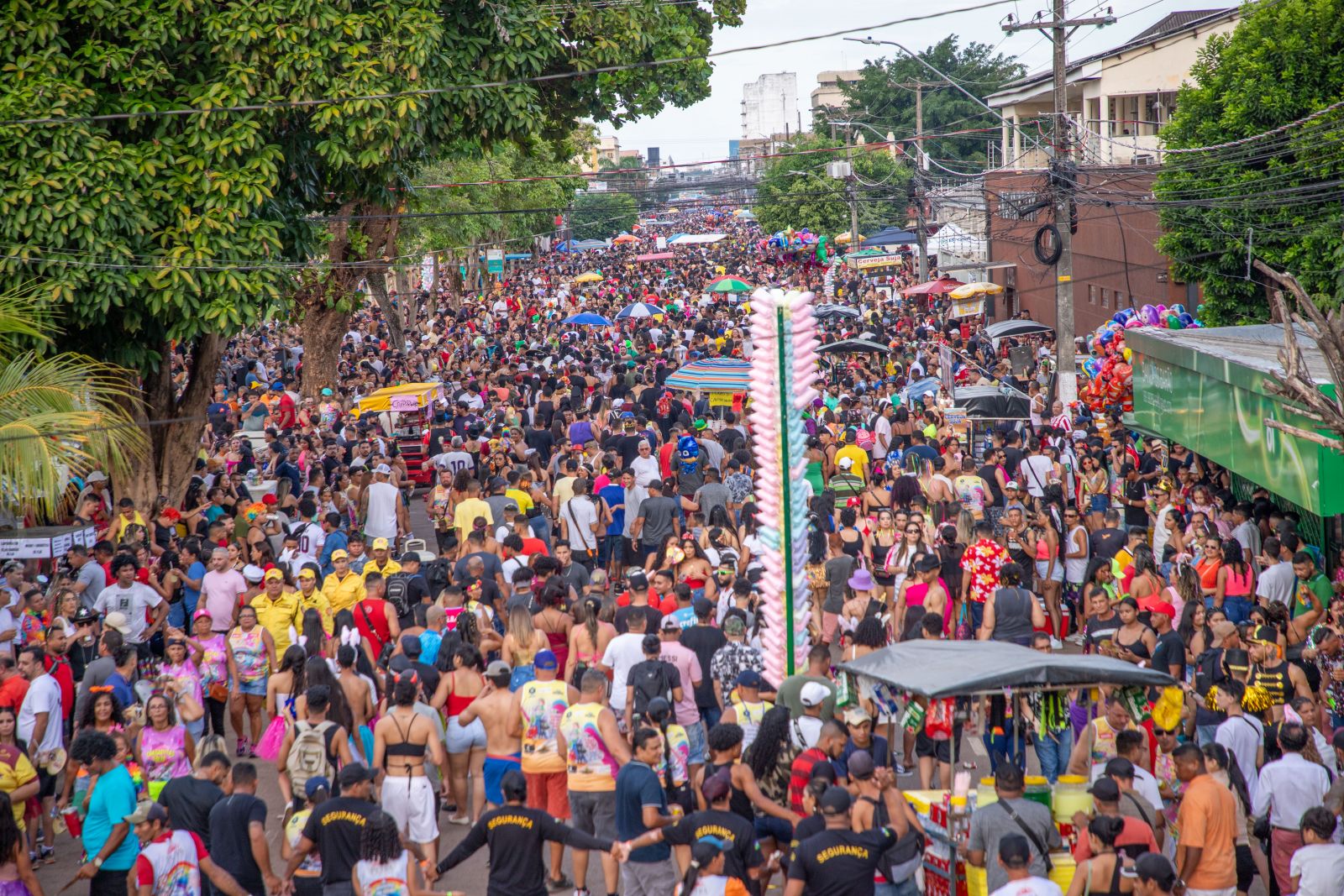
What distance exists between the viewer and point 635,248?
88.3 m

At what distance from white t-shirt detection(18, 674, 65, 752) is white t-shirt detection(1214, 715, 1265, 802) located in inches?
294

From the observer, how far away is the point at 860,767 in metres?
6.93

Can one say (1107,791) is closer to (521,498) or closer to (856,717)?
(856,717)

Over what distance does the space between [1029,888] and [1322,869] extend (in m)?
1.61

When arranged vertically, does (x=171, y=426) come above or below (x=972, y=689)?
above

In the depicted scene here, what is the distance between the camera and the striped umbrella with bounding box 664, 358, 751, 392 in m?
20.6

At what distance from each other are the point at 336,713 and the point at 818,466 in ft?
27.1

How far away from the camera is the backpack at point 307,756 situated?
26.8 ft

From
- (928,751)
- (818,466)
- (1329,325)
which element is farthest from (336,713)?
(818,466)

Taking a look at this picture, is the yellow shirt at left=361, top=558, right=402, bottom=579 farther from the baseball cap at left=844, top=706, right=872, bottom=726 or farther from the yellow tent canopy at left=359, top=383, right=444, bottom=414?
the yellow tent canopy at left=359, top=383, right=444, bottom=414

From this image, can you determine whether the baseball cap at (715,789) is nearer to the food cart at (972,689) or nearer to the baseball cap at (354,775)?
the food cart at (972,689)

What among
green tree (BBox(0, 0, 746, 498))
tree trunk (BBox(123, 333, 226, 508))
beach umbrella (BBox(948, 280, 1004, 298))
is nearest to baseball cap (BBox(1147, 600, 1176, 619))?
green tree (BBox(0, 0, 746, 498))

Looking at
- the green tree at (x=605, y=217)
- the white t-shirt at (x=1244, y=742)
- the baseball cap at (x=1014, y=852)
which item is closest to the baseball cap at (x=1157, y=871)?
the baseball cap at (x=1014, y=852)

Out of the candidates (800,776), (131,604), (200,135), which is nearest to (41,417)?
(131,604)
